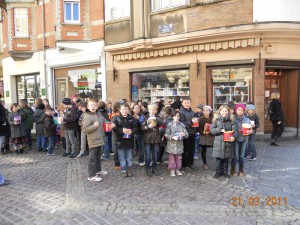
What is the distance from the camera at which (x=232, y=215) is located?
4.34 meters

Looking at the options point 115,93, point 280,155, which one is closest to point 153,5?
point 115,93

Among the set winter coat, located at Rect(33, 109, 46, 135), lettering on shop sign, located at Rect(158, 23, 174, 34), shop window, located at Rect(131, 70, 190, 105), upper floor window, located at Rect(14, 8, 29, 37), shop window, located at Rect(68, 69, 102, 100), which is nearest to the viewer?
winter coat, located at Rect(33, 109, 46, 135)

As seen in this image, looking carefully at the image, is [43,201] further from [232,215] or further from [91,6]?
[91,6]

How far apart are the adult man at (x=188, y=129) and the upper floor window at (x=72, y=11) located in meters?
9.51

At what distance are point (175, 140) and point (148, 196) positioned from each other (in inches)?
59.5

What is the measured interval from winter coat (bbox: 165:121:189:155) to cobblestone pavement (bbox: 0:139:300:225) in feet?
2.02

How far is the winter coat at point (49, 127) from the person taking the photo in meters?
8.63

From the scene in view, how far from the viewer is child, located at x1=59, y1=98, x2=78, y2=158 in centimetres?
806

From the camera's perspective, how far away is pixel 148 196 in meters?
5.11

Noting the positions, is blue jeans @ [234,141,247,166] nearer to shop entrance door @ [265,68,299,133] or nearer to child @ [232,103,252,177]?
child @ [232,103,252,177]

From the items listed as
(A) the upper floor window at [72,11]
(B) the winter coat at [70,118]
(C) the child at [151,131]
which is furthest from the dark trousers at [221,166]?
(A) the upper floor window at [72,11]

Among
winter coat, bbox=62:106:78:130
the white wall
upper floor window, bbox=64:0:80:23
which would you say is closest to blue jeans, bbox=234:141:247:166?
winter coat, bbox=62:106:78:130

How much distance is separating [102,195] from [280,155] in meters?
5.28

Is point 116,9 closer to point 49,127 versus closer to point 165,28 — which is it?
point 165,28
